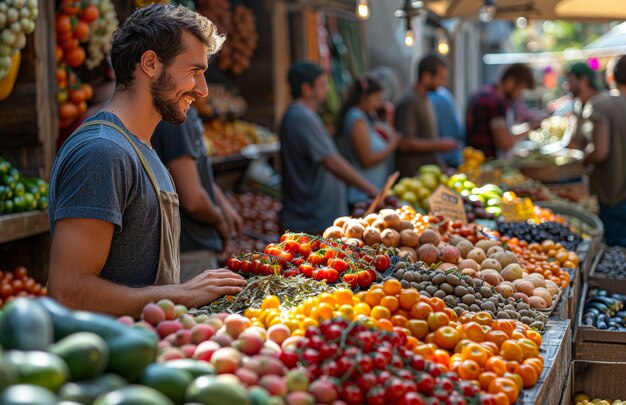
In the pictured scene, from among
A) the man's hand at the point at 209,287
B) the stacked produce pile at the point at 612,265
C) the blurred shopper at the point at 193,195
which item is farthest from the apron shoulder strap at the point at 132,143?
the stacked produce pile at the point at 612,265

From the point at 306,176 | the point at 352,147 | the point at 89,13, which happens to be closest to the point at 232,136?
the point at 352,147

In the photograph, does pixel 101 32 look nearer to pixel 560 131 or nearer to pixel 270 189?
pixel 270 189

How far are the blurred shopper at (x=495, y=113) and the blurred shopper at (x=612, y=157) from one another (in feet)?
4.95

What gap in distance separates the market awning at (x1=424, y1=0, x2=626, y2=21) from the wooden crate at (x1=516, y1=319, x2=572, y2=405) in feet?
17.5

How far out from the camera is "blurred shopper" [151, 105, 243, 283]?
14.9 ft

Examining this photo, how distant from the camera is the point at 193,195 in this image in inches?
182

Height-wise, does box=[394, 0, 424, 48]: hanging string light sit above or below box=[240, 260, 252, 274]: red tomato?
above

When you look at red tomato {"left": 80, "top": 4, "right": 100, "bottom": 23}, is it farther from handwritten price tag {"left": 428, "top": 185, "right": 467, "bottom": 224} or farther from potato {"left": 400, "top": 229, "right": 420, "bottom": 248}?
potato {"left": 400, "top": 229, "right": 420, "bottom": 248}

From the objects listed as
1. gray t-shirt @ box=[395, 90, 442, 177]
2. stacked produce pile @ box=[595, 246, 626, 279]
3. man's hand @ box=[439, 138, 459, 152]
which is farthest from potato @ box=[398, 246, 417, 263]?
gray t-shirt @ box=[395, 90, 442, 177]

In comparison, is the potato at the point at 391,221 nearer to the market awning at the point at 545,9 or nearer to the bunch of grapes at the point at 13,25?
the bunch of grapes at the point at 13,25

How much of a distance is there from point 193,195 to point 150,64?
6.29ft

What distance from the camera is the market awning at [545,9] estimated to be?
8.37m

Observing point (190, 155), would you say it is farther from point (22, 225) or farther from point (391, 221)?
point (391, 221)

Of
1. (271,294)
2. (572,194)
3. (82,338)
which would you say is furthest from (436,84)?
(82,338)
